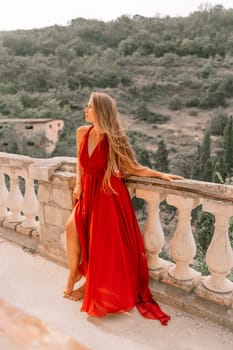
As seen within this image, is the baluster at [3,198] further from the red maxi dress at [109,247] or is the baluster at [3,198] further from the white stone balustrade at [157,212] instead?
the red maxi dress at [109,247]

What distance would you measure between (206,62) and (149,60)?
23.1 ft

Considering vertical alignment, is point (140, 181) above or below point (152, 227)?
above

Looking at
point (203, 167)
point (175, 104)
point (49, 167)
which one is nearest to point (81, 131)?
point (49, 167)

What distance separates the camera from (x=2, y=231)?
3.18 metres

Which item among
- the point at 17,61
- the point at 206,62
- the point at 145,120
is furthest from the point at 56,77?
the point at 206,62

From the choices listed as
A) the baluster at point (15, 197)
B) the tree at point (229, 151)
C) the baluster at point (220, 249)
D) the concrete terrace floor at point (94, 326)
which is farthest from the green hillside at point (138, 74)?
the baluster at point (220, 249)

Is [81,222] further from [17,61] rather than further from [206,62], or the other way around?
[206,62]

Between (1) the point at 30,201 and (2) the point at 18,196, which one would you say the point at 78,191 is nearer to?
(1) the point at 30,201

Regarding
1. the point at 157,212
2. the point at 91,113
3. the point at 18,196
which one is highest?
the point at 91,113

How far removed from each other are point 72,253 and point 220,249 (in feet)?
3.00

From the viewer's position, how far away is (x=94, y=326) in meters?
2.04

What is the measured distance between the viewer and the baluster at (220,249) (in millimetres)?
1934

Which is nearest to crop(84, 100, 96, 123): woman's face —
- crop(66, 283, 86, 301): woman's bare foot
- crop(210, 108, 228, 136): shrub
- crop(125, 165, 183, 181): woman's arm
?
crop(125, 165, 183, 181): woman's arm

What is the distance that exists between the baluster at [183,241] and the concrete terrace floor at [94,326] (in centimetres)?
23
